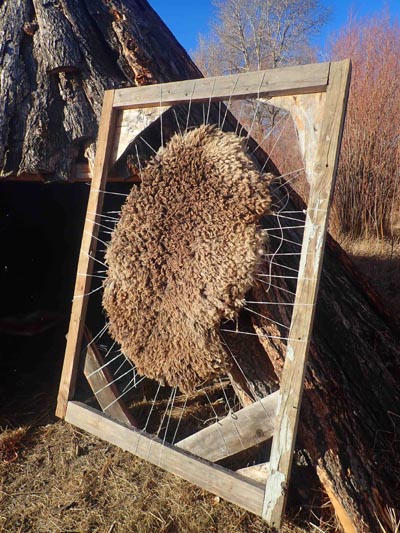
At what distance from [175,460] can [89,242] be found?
128 centimetres

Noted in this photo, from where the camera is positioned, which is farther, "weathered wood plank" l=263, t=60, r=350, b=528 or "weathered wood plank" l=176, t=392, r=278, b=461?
"weathered wood plank" l=176, t=392, r=278, b=461

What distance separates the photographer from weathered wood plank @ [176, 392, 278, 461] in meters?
2.20

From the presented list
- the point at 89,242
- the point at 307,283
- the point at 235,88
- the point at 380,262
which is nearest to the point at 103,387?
the point at 89,242

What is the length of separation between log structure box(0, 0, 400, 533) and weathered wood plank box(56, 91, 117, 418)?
0.14m

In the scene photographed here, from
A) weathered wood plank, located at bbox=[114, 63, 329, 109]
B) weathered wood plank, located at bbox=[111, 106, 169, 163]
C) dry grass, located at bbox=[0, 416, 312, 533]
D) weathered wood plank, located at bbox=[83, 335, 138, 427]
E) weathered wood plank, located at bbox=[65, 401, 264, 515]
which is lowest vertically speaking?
dry grass, located at bbox=[0, 416, 312, 533]

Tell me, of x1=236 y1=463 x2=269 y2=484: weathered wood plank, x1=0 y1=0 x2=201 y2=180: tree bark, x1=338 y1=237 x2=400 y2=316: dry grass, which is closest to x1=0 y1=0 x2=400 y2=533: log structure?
x1=0 y1=0 x2=201 y2=180: tree bark

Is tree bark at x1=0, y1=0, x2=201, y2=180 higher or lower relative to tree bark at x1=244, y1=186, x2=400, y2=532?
higher

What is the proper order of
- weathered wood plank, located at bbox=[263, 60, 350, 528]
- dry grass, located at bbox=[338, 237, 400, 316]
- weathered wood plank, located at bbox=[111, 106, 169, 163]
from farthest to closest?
dry grass, located at bbox=[338, 237, 400, 316] → weathered wood plank, located at bbox=[111, 106, 169, 163] → weathered wood plank, located at bbox=[263, 60, 350, 528]

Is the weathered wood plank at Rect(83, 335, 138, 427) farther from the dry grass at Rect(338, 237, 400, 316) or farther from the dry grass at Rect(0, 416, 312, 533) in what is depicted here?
the dry grass at Rect(338, 237, 400, 316)

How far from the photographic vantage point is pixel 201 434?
2.46 meters

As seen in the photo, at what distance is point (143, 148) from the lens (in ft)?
9.70

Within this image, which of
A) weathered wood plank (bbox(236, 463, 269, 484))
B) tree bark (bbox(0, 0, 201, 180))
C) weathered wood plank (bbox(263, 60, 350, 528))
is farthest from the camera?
tree bark (bbox(0, 0, 201, 180))

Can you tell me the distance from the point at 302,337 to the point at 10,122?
2.54m

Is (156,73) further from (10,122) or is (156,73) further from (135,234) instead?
(135,234)
